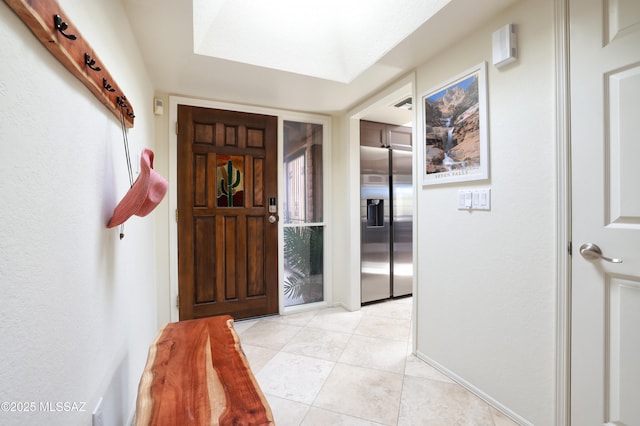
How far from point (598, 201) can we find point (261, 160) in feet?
8.25

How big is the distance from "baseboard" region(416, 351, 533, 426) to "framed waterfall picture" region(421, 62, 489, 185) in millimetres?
1240

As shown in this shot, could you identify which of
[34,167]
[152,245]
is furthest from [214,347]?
[152,245]

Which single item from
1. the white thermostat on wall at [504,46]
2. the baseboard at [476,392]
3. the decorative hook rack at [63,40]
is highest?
the white thermostat on wall at [504,46]

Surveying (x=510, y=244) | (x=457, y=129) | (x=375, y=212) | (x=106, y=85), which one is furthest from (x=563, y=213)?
(x=375, y=212)

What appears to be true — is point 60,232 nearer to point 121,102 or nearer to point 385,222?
point 121,102

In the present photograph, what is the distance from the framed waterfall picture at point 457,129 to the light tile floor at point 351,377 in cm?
130

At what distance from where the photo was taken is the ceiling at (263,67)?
4.92 feet

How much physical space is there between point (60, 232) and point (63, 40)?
18.8 inches

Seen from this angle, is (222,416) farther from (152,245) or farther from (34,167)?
(152,245)

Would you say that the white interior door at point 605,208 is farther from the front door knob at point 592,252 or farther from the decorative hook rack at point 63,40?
the decorative hook rack at point 63,40

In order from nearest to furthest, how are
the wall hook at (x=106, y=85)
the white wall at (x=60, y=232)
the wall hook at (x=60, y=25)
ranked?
the white wall at (x=60, y=232) < the wall hook at (x=60, y=25) < the wall hook at (x=106, y=85)

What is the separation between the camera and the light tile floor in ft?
5.09

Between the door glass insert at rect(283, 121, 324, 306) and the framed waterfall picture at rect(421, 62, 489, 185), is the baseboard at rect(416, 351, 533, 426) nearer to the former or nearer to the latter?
the framed waterfall picture at rect(421, 62, 489, 185)

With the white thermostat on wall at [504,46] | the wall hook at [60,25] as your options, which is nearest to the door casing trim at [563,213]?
the white thermostat on wall at [504,46]
